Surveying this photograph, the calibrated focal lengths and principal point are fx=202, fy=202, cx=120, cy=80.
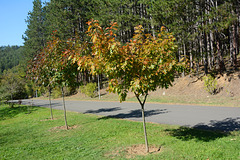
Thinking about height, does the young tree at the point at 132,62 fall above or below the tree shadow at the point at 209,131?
above

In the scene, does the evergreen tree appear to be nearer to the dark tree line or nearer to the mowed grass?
the dark tree line

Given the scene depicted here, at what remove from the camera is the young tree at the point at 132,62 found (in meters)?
5.08

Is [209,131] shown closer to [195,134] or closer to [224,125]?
[195,134]

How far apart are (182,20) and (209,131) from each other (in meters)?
14.4

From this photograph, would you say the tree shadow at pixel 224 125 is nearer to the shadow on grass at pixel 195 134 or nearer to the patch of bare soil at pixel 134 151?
the shadow on grass at pixel 195 134

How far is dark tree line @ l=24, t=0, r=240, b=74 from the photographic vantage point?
15742 mm

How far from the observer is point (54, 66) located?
9398 mm

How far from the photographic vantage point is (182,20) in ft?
62.2

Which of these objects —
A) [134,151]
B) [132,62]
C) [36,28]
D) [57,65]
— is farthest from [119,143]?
[36,28]

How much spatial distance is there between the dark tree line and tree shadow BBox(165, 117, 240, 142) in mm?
2396

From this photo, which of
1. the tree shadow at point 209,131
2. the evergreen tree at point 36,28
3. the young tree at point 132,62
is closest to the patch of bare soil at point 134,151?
the young tree at point 132,62

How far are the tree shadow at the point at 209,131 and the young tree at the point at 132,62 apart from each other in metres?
1.84

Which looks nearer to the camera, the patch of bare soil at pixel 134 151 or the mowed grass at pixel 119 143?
the mowed grass at pixel 119 143

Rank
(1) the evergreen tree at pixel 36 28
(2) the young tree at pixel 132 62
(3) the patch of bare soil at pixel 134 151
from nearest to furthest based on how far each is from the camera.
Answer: (2) the young tree at pixel 132 62 < (3) the patch of bare soil at pixel 134 151 < (1) the evergreen tree at pixel 36 28
